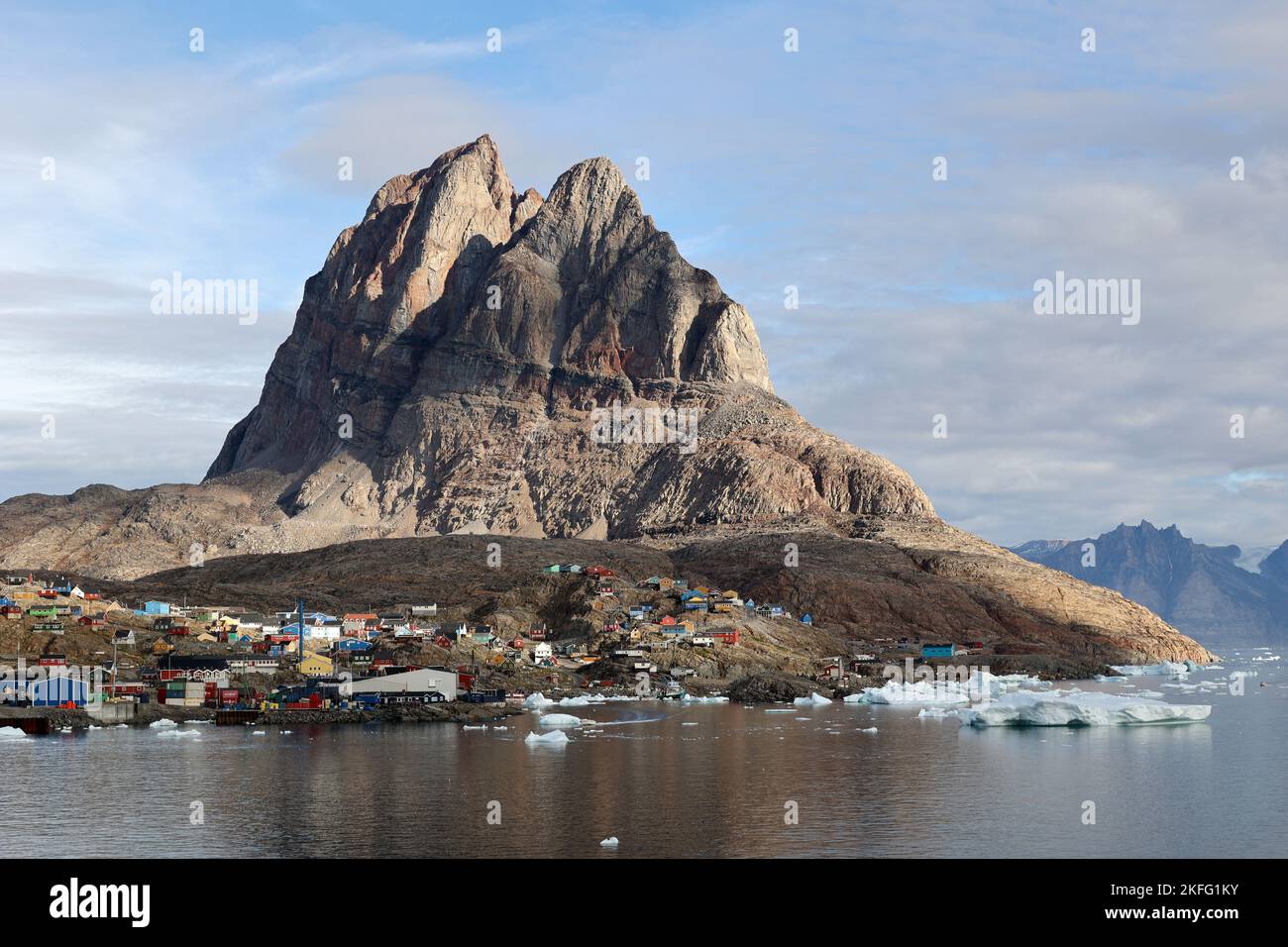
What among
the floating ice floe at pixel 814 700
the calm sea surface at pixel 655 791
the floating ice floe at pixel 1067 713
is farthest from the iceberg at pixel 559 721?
the floating ice floe at pixel 814 700

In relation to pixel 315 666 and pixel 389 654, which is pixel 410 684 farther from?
pixel 389 654

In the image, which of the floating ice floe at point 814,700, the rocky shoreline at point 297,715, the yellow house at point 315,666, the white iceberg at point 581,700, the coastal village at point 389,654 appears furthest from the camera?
the floating ice floe at point 814,700

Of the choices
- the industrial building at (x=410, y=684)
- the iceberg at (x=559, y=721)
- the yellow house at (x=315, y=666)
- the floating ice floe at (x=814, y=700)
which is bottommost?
the floating ice floe at (x=814, y=700)

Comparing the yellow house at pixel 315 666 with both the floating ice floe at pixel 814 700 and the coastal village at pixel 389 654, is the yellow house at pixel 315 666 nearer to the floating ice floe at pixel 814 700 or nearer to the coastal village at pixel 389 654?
the coastal village at pixel 389 654
